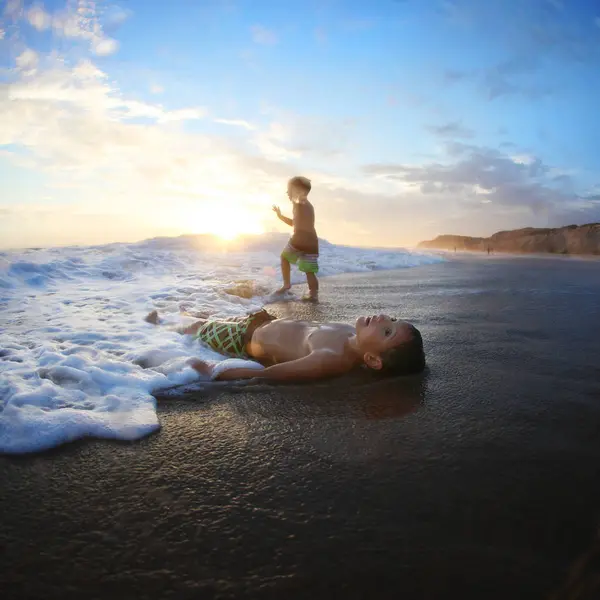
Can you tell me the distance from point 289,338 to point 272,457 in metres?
1.44

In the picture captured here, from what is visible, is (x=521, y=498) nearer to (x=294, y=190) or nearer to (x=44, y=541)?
(x=44, y=541)

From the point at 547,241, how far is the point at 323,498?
102ft

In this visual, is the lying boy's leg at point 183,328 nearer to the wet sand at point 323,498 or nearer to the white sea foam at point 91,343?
the white sea foam at point 91,343

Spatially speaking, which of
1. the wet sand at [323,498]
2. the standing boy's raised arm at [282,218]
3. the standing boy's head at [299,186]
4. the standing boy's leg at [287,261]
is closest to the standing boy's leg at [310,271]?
the standing boy's leg at [287,261]

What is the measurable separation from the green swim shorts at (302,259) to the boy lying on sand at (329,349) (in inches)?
138

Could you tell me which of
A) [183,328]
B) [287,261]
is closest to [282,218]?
[287,261]

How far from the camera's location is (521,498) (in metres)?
1.30

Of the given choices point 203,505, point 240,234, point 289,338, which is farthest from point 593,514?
point 240,234

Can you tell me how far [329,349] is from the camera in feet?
8.68

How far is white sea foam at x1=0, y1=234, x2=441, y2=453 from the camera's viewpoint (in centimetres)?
185

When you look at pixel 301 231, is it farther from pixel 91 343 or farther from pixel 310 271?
pixel 91 343

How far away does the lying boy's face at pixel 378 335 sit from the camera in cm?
255

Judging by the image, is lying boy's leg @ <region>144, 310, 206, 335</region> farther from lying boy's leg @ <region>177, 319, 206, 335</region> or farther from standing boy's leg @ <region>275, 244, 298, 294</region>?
standing boy's leg @ <region>275, 244, 298, 294</region>

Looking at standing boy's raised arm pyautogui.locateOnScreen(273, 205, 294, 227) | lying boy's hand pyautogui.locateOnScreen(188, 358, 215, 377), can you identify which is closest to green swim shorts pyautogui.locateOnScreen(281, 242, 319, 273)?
standing boy's raised arm pyautogui.locateOnScreen(273, 205, 294, 227)
